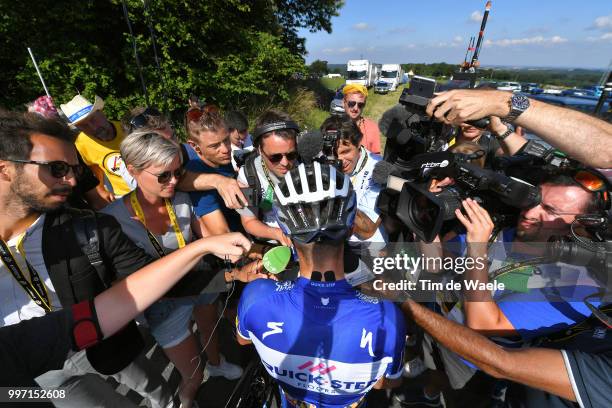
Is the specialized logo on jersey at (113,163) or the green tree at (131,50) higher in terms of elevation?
the green tree at (131,50)

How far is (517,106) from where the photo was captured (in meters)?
1.73

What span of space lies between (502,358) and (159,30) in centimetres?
1034

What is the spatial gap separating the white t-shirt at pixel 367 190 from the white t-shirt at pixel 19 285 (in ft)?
7.51

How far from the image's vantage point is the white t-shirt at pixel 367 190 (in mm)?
2854

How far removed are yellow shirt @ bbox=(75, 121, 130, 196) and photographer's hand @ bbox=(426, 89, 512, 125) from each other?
3.14 meters

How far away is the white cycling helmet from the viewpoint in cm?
153

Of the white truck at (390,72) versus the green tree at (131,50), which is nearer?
the green tree at (131,50)

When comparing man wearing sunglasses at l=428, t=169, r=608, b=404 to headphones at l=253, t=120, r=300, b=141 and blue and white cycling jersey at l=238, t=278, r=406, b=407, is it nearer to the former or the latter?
blue and white cycling jersey at l=238, t=278, r=406, b=407

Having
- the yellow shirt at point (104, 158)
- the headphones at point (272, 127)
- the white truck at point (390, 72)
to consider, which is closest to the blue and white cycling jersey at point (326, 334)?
the headphones at point (272, 127)

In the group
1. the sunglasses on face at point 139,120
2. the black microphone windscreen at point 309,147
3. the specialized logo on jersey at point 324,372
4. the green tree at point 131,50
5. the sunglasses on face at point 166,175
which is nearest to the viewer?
the specialized logo on jersey at point 324,372

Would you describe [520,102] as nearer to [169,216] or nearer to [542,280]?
[542,280]

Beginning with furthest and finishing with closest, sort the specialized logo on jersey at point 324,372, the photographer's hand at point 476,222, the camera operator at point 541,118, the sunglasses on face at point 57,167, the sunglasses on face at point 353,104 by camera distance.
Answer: the sunglasses on face at point 353,104, the photographer's hand at point 476,222, the sunglasses on face at point 57,167, the camera operator at point 541,118, the specialized logo on jersey at point 324,372

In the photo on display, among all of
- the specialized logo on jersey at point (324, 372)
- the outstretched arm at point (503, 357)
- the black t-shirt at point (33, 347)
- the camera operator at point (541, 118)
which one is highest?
the camera operator at point (541, 118)

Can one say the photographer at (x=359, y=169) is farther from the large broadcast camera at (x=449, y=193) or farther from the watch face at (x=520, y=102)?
the watch face at (x=520, y=102)
